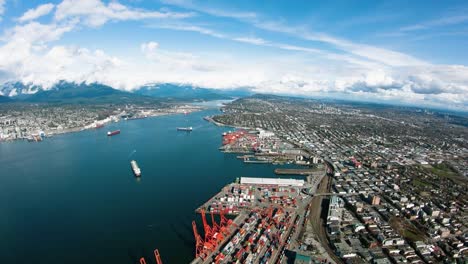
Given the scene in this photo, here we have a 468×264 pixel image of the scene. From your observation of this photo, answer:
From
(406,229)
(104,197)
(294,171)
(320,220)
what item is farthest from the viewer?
(294,171)

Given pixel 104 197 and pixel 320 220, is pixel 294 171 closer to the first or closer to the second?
pixel 320 220

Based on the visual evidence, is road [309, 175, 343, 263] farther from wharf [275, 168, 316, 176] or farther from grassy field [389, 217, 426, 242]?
grassy field [389, 217, 426, 242]

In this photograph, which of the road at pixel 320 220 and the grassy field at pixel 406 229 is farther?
the grassy field at pixel 406 229

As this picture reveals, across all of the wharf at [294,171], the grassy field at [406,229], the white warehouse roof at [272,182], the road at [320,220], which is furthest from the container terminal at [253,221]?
the grassy field at [406,229]

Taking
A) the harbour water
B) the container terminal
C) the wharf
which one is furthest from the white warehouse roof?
the wharf

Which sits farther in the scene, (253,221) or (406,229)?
(406,229)

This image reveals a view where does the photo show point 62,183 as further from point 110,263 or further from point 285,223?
point 285,223

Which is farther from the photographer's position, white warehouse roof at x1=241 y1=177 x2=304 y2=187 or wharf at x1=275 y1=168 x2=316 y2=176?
wharf at x1=275 y1=168 x2=316 y2=176

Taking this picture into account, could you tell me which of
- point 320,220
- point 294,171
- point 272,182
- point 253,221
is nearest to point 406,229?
point 320,220

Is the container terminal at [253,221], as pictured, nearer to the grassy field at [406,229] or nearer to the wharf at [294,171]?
the wharf at [294,171]
